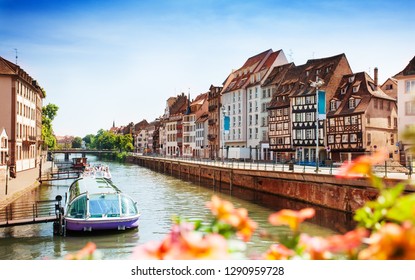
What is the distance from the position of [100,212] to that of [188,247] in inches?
437

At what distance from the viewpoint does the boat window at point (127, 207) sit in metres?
11.9

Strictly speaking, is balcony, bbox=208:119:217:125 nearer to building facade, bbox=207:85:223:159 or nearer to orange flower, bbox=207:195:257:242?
building facade, bbox=207:85:223:159

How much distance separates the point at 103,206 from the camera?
11852mm

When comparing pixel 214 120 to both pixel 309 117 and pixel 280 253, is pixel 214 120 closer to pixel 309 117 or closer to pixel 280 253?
pixel 309 117

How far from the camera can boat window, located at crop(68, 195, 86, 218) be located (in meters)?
11.6

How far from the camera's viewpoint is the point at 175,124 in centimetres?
6512

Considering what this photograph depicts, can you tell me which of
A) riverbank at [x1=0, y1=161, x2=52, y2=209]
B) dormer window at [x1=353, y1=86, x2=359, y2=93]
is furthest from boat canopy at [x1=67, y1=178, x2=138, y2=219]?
dormer window at [x1=353, y1=86, x2=359, y2=93]

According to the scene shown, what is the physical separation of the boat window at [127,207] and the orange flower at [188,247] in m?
10.9

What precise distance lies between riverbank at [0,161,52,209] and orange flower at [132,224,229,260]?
15291 mm

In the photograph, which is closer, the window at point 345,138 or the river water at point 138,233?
the river water at point 138,233

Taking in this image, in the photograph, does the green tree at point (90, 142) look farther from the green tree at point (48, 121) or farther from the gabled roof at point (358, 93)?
the gabled roof at point (358, 93)

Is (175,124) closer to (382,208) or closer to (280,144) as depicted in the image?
(280,144)

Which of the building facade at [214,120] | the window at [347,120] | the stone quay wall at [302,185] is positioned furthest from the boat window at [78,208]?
the building facade at [214,120]
